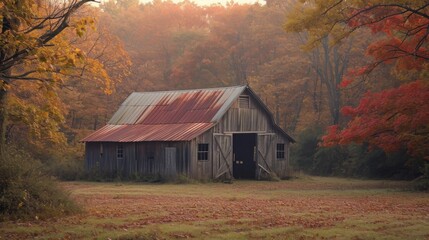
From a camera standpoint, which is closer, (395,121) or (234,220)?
(234,220)

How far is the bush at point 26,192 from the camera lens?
1700cm

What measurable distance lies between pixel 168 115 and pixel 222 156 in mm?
5456

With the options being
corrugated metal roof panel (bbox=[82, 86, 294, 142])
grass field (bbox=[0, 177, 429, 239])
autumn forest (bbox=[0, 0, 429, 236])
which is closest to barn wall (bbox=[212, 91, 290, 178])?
corrugated metal roof panel (bbox=[82, 86, 294, 142])

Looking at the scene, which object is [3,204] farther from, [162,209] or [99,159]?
[99,159]

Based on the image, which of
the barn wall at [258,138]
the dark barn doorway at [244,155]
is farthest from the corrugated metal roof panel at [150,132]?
the dark barn doorway at [244,155]

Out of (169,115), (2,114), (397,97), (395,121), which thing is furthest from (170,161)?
(2,114)

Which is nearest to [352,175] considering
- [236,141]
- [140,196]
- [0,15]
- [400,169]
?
[400,169]

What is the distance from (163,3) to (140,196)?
59.5 meters

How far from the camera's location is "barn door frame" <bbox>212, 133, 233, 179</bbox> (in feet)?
127

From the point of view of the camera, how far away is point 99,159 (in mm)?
42406

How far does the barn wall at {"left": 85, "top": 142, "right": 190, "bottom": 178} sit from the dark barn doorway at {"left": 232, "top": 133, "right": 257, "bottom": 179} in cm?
624

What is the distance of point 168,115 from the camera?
4234cm

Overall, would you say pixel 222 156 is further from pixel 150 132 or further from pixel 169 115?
pixel 169 115

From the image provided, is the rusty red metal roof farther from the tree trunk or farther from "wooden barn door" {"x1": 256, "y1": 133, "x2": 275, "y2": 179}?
the tree trunk
